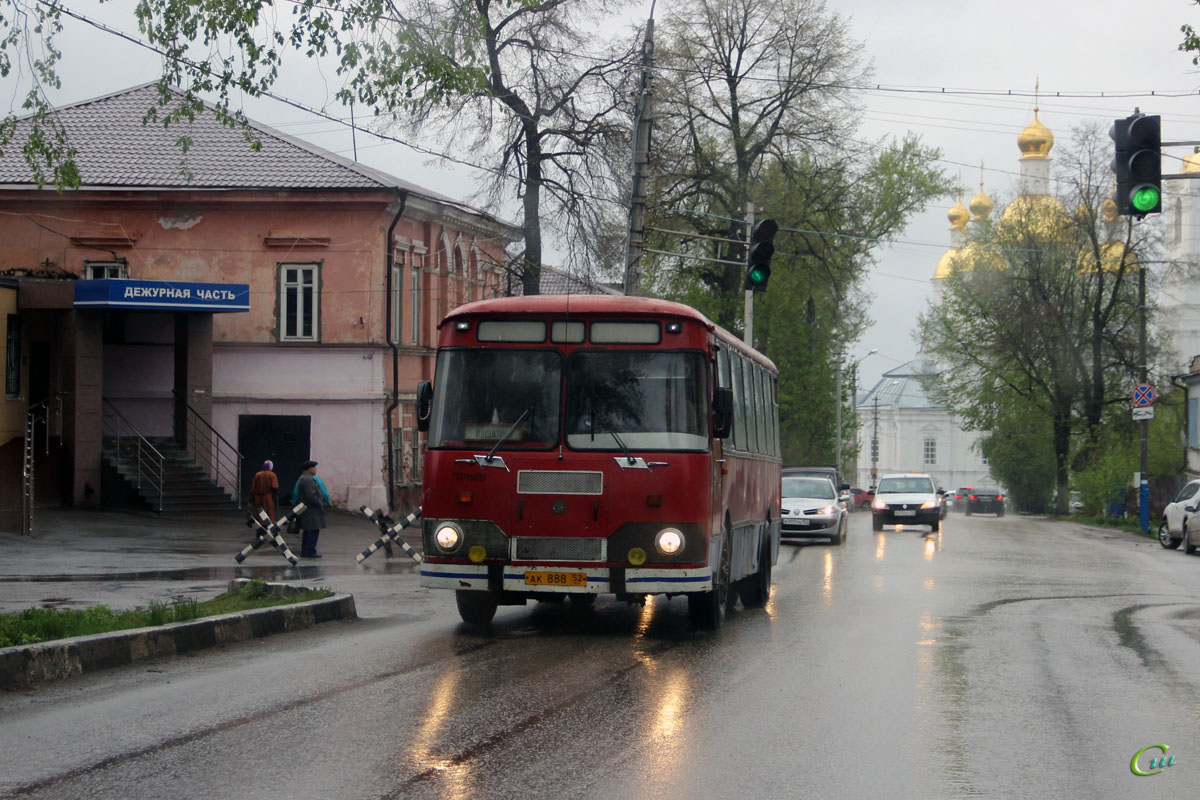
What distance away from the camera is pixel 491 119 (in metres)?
32.8

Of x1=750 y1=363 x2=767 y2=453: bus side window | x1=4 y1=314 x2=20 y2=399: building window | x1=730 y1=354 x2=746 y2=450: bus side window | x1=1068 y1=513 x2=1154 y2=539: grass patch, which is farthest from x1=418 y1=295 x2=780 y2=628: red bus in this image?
x1=1068 y1=513 x2=1154 y2=539: grass patch

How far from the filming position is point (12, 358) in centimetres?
2919

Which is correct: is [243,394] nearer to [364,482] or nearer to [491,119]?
[364,482]

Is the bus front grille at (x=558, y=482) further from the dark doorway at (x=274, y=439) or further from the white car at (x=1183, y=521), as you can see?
the dark doorway at (x=274, y=439)

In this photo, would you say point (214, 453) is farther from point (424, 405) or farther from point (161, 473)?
point (424, 405)

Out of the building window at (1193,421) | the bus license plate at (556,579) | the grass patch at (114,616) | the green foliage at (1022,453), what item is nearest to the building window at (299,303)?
the grass patch at (114,616)

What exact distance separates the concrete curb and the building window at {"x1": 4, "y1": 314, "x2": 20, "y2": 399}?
1740cm

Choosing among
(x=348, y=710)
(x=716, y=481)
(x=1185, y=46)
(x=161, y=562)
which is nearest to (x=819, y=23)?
(x=1185, y=46)

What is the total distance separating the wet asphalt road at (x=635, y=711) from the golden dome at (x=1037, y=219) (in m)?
47.4

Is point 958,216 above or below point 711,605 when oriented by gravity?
above

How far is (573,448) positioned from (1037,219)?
5291 cm

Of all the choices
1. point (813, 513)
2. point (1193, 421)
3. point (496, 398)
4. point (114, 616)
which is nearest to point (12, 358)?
point (813, 513)

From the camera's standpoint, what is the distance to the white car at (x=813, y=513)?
3120cm

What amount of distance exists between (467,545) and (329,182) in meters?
24.1
